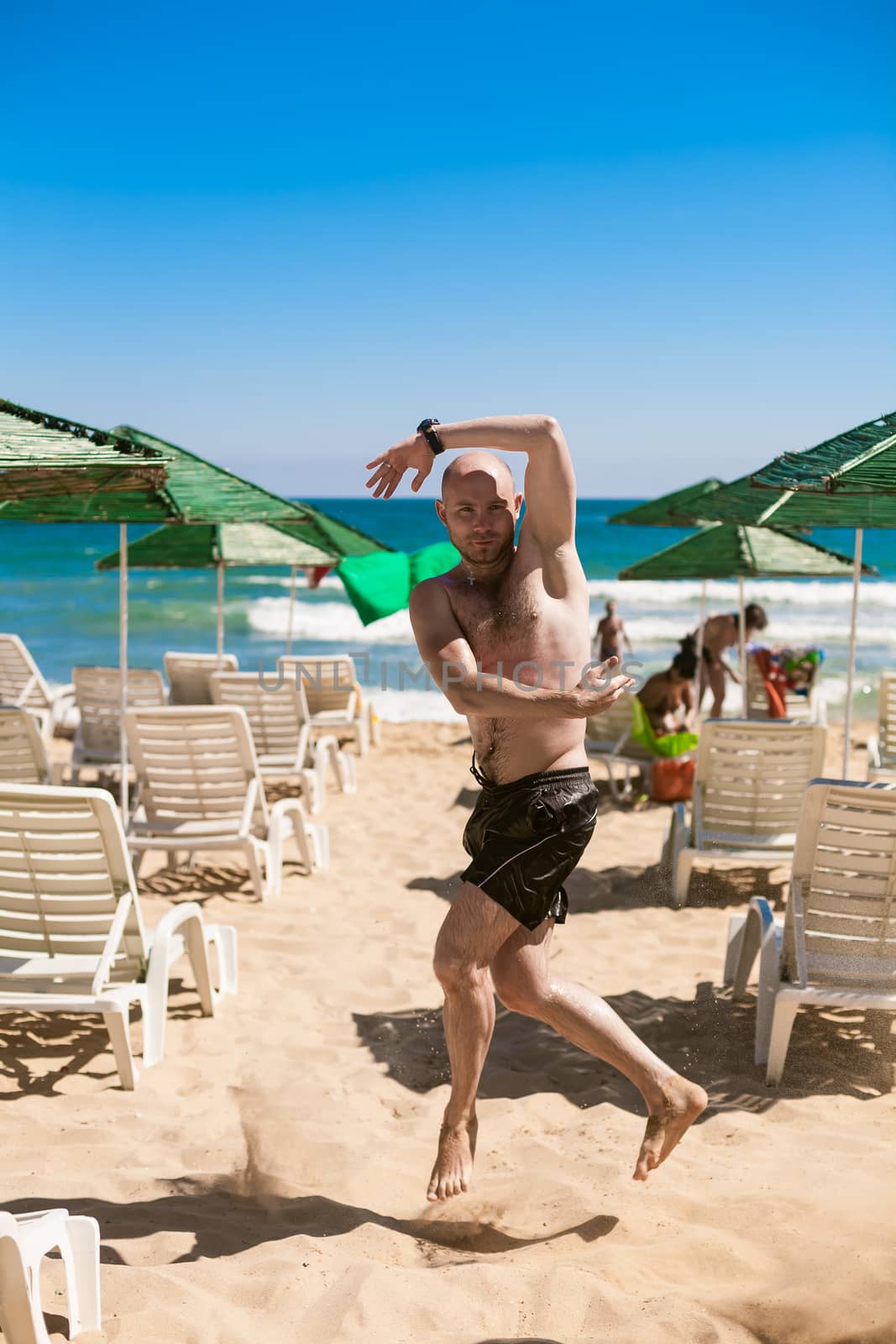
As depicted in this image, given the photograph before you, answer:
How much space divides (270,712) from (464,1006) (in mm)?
5529

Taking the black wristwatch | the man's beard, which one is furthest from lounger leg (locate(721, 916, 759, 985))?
the black wristwatch

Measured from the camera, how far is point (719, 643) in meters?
11.8

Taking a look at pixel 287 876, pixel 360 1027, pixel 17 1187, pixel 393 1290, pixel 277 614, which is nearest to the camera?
pixel 393 1290

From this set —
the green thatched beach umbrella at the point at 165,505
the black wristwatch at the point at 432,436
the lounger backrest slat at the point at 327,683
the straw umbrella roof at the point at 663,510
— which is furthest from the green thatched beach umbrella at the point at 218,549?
the black wristwatch at the point at 432,436

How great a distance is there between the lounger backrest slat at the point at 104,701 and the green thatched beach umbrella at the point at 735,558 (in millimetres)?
4002

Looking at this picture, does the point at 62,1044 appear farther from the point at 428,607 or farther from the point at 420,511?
the point at 420,511

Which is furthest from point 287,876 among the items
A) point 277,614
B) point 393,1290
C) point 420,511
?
point 420,511

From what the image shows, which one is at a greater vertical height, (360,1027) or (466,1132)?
(466,1132)

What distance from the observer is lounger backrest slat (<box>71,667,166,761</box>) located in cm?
867

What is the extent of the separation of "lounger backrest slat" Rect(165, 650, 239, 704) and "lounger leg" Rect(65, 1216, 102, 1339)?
682 centimetres

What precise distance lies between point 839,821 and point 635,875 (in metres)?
3.00

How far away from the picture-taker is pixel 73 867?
3.70 m

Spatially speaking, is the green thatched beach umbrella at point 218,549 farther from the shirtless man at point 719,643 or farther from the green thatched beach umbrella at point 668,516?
the shirtless man at point 719,643

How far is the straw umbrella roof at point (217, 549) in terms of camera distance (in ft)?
28.7
